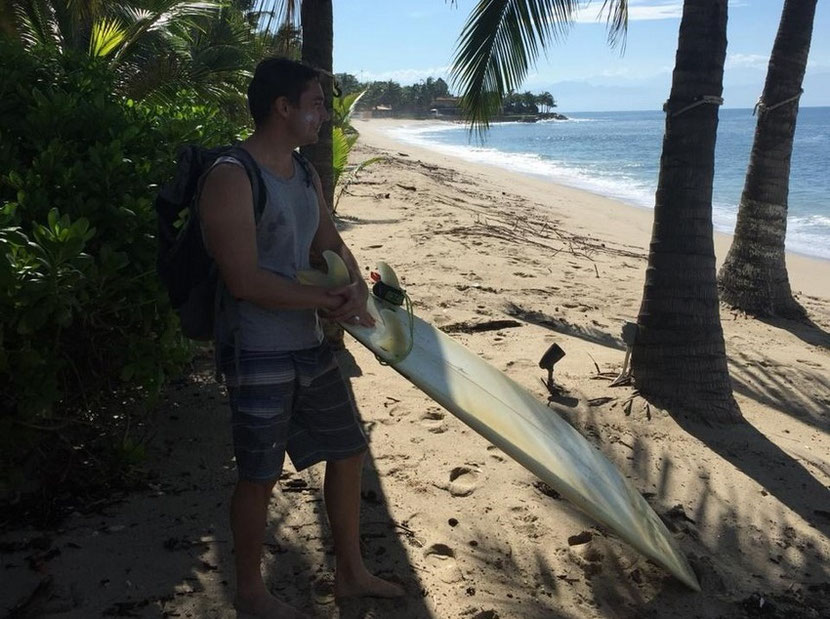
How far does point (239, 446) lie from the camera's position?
2246mm

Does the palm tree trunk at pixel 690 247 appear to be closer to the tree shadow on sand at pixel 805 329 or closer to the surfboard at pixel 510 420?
the surfboard at pixel 510 420

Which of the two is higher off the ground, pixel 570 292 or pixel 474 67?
pixel 474 67

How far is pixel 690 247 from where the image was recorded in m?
4.37

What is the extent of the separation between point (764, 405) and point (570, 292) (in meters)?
2.75

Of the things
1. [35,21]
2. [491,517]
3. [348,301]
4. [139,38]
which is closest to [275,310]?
[348,301]

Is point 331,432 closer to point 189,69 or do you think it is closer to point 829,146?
point 189,69

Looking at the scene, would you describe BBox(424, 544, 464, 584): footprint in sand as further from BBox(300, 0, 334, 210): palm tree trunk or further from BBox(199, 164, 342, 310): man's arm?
BBox(300, 0, 334, 210): palm tree trunk

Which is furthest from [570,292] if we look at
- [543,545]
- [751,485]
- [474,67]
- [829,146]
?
[829,146]

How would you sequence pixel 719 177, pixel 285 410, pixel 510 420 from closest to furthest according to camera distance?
1. pixel 285 410
2. pixel 510 420
3. pixel 719 177

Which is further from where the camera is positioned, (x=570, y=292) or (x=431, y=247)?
(x=431, y=247)

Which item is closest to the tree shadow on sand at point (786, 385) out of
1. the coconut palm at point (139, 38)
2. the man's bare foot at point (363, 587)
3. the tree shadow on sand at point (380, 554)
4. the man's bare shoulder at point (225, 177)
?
the tree shadow on sand at point (380, 554)

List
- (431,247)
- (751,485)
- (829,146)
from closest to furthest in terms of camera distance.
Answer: (751,485) < (431,247) < (829,146)

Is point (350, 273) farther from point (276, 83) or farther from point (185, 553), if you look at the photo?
point (185, 553)

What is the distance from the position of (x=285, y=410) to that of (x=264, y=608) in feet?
2.03
